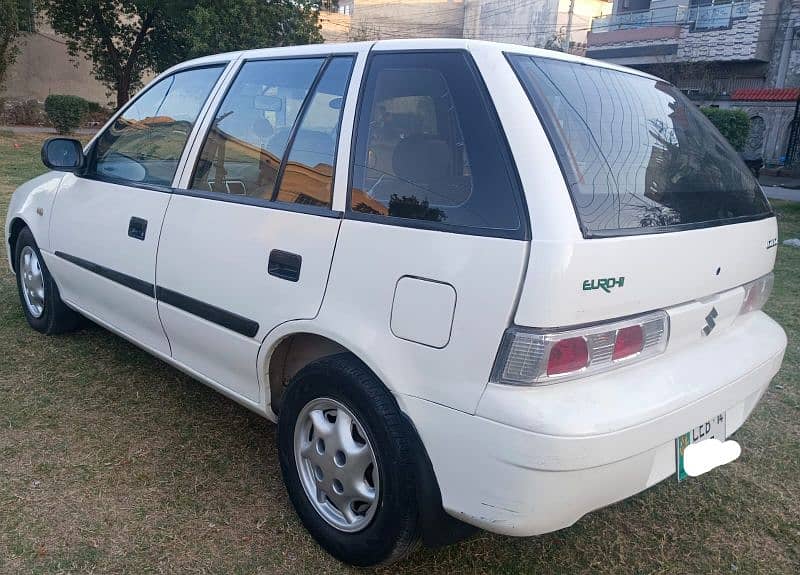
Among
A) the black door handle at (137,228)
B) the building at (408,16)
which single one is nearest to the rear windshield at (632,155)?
the black door handle at (137,228)

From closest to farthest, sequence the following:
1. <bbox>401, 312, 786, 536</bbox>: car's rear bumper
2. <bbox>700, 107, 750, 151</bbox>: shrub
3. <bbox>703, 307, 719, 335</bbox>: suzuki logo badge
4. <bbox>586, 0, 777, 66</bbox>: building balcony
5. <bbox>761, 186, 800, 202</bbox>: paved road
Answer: <bbox>401, 312, 786, 536</bbox>: car's rear bumper < <bbox>703, 307, 719, 335</bbox>: suzuki logo badge < <bbox>761, 186, 800, 202</bbox>: paved road < <bbox>700, 107, 750, 151</bbox>: shrub < <bbox>586, 0, 777, 66</bbox>: building balcony

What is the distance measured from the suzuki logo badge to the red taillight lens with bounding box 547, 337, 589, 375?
0.61m

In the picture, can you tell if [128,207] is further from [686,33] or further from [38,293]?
[686,33]

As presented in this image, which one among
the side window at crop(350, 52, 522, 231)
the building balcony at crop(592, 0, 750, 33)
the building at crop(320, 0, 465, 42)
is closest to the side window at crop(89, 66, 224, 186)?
the side window at crop(350, 52, 522, 231)

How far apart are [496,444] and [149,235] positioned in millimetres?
1932

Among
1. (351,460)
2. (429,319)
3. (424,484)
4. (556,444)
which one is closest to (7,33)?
(351,460)

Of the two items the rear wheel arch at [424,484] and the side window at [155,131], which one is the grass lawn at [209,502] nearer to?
the rear wheel arch at [424,484]

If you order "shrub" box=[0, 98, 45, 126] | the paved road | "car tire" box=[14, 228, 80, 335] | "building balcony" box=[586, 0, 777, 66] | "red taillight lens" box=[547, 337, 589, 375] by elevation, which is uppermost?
"building balcony" box=[586, 0, 777, 66]

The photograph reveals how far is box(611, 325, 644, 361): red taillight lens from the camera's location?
6.18 feet

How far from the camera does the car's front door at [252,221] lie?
2322 millimetres

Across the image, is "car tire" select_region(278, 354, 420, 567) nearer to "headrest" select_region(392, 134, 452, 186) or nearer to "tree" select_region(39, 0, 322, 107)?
"headrest" select_region(392, 134, 452, 186)

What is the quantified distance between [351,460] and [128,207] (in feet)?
5.67

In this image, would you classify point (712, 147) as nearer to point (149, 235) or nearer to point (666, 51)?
point (149, 235)

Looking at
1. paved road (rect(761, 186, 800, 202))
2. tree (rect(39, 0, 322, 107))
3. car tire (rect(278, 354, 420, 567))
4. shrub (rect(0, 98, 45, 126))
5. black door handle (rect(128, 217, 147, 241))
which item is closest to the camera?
car tire (rect(278, 354, 420, 567))
